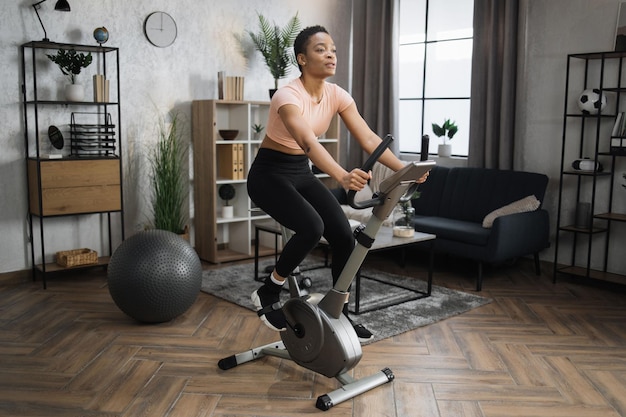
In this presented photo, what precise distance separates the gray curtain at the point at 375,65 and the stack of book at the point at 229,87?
4.87 feet

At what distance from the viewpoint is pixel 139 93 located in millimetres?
5523

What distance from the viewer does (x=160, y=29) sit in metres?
5.56

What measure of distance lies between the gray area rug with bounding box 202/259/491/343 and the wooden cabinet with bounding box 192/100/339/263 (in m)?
0.40

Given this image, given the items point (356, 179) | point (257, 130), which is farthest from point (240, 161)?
point (356, 179)

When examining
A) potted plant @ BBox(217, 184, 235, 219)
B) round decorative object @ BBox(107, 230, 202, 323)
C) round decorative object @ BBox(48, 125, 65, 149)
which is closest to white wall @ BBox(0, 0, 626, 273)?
round decorative object @ BBox(48, 125, 65, 149)

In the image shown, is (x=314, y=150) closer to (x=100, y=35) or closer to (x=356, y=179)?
(x=356, y=179)

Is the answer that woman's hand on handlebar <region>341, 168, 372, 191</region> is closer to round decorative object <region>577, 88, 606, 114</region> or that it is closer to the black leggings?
the black leggings

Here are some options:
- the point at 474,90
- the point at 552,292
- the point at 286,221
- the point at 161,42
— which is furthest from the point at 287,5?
the point at 286,221

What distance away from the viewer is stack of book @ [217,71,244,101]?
18.8 ft

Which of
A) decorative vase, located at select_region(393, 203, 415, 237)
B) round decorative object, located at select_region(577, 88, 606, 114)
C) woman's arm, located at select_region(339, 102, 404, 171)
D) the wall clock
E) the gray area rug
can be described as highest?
the wall clock

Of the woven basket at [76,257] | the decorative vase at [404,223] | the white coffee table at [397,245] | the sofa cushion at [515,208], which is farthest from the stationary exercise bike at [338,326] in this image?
the woven basket at [76,257]

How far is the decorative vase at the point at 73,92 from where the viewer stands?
492cm

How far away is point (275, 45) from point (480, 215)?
2.37 metres

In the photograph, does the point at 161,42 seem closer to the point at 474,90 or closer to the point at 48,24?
the point at 48,24
